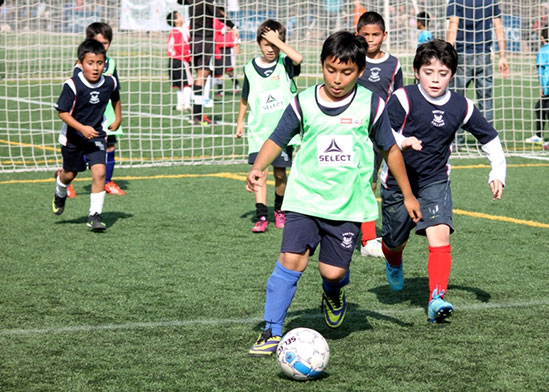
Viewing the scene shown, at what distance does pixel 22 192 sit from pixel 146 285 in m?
4.45

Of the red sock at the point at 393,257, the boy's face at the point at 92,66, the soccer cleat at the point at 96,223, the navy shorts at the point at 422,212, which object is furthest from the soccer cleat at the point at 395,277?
the boy's face at the point at 92,66

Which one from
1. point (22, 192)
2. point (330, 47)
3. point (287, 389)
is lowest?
point (287, 389)

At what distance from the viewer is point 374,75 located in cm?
723

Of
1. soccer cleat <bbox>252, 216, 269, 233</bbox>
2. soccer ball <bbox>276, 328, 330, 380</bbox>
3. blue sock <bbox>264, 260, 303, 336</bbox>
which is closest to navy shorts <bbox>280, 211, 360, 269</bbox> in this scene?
blue sock <bbox>264, 260, 303, 336</bbox>

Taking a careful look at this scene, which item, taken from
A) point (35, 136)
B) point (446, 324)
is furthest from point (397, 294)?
point (35, 136)

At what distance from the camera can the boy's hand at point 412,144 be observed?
16.2 ft

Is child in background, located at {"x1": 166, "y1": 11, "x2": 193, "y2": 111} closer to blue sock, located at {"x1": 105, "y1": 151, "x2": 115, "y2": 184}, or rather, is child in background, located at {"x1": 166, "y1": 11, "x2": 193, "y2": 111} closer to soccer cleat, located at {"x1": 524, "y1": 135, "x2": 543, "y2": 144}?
soccer cleat, located at {"x1": 524, "y1": 135, "x2": 543, "y2": 144}

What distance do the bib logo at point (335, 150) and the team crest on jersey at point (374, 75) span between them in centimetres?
275

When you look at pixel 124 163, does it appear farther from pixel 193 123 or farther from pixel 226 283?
pixel 226 283

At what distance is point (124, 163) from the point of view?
12.4 metres

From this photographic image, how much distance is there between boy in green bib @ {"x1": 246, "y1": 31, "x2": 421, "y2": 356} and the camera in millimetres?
4512

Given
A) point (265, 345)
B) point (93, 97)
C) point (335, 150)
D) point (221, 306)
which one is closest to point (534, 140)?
point (93, 97)

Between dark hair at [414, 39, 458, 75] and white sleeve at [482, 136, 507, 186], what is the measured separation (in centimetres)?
50

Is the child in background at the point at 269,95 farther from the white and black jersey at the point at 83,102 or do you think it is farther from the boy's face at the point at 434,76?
the boy's face at the point at 434,76
